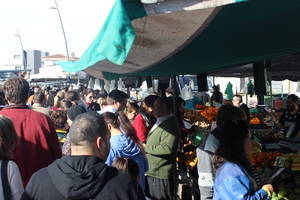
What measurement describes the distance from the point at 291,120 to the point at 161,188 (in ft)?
14.5

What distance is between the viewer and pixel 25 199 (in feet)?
7.27

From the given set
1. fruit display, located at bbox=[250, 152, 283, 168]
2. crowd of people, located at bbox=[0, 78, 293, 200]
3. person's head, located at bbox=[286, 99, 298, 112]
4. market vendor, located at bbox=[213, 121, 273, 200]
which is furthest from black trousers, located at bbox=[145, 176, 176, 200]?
A: person's head, located at bbox=[286, 99, 298, 112]

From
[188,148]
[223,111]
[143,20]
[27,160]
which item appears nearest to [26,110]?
[27,160]

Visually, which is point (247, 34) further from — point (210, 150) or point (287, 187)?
point (287, 187)

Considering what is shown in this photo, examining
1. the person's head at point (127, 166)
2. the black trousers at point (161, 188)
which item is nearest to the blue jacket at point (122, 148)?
the person's head at point (127, 166)

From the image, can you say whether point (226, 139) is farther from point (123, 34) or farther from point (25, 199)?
point (25, 199)

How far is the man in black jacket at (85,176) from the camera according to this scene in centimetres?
204

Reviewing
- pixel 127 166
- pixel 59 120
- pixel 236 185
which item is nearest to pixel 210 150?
pixel 127 166

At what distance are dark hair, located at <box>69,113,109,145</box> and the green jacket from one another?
2888mm

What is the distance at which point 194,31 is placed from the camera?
3.22 meters

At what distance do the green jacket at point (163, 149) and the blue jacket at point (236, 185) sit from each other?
2242 mm

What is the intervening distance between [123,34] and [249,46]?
2646mm

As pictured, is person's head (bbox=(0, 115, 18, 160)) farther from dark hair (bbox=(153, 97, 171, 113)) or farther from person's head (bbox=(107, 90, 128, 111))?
dark hair (bbox=(153, 97, 171, 113))

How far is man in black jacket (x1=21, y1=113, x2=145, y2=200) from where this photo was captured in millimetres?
2043
